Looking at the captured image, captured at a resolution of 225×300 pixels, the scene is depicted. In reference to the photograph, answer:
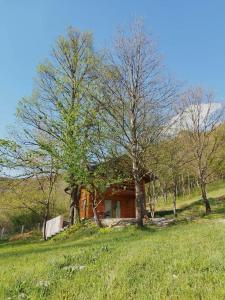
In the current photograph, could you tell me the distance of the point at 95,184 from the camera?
25.4 metres

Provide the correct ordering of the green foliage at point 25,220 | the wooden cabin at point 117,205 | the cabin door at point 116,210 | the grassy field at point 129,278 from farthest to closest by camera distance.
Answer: the green foliage at point 25,220, the cabin door at point 116,210, the wooden cabin at point 117,205, the grassy field at point 129,278

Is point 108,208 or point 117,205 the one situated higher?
point 117,205

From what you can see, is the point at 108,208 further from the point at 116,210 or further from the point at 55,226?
the point at 55,226

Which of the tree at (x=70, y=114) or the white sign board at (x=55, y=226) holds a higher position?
the tree at (x=70, y=114)

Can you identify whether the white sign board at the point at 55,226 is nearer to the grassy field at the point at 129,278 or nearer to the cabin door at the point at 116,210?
the cabin door at the point at 116,210

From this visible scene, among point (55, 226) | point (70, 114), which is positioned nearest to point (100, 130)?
point (70, 114)

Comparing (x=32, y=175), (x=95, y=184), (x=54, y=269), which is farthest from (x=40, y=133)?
(x=54, y=269)

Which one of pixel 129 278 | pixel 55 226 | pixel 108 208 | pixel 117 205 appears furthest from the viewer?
pixel 55 226

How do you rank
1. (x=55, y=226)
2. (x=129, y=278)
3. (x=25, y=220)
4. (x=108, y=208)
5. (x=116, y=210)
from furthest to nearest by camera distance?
(x=25, y=220)
(x=55, y=226)
(x=116, y=210)
(x=108, y=208)
(x=129, y=278)

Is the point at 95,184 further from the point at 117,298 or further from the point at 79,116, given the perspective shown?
the point at 117,298

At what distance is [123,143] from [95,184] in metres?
3.86

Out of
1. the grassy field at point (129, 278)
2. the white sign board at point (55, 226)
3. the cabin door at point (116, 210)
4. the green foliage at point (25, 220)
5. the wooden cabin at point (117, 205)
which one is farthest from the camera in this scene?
the green foliage at point (25, 220)

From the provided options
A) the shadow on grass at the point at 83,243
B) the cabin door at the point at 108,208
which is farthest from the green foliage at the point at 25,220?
the shadow on grass at the point at 83,243

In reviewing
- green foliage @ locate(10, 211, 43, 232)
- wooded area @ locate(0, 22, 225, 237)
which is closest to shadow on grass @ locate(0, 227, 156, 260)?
wooded area @ locate(0, 22, 225, 237)
